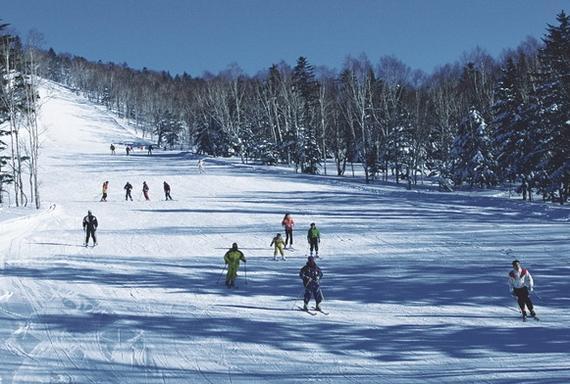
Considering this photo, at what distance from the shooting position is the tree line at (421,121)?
3356 centimetres

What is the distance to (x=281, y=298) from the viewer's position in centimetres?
1457

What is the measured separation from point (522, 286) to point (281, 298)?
232 inches

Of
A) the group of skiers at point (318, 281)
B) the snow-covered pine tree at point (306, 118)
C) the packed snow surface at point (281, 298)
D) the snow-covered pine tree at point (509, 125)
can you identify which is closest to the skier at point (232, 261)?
the group of skiers at point (318, 281)

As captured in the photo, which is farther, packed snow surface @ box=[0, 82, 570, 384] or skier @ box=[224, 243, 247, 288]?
skier @ box=[224, 243, 247, 288]

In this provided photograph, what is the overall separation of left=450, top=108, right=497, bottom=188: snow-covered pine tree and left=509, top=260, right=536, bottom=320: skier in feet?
112

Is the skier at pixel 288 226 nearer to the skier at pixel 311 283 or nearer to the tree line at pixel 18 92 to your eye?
the skier at pixel 311 283

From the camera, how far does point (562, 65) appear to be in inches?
1232

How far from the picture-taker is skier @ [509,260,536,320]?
12164mm

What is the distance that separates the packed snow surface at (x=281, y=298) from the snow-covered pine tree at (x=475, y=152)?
13388 mm

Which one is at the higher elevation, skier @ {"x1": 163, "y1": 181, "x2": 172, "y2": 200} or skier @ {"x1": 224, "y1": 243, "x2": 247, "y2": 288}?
skier @ {"x1": 163, "y1": 181, "x2": 172, "y2": 200}

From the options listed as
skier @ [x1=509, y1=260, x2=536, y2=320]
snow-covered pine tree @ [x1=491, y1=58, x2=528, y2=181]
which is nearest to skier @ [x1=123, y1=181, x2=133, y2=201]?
snow-covered pine tree @ [x1=491, y1=58, x2=528, y2=181]

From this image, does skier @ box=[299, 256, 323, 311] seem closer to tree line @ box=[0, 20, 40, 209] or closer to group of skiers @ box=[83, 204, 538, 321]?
group of skiers @ box=[83, 204, 538, 321]

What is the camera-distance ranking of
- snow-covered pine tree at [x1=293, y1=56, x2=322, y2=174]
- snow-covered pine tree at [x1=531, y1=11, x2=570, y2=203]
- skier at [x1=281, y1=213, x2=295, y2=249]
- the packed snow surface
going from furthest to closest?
snow-covered pine tree at [x1=293, y1=56, x2=322, y2=174]
snow-covered pine tree at [x1=531, y1=11, x2=570, y2=203]
skier at [x1=281, y1=213, x2=295, y2=249]
the packed snow surface

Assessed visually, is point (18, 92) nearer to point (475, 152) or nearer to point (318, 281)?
point (318, 281)
